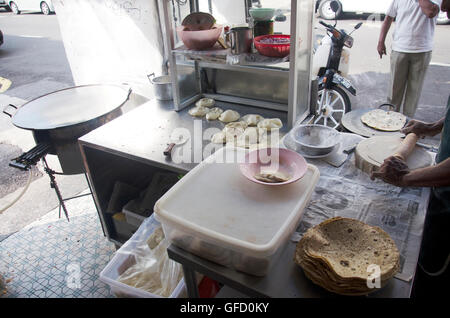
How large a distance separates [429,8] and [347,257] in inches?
127

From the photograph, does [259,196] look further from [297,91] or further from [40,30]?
[40,30]

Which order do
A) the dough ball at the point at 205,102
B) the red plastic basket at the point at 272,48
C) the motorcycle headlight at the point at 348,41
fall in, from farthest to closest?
the motorcycle headlight at the point at 348,41, the dough ball at the point at 205,102, the red plastic basket at the point at 272,48

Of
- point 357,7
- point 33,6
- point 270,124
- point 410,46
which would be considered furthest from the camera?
point 33,6

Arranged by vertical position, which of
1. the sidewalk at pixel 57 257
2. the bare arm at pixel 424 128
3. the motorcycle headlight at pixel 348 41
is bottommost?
the sidewalk at pixel 57 257

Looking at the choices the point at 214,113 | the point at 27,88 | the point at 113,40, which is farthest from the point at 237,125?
the point at 27,88

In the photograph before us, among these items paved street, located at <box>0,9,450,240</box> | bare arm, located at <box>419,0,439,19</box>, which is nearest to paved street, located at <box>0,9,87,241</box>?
paved street, located at <box>0,9,450,240</box>

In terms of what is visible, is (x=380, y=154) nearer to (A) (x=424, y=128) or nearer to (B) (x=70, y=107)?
(A) (x=424, y=128)

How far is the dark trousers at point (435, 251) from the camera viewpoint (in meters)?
1.55

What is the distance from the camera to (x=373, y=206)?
1.47 meters

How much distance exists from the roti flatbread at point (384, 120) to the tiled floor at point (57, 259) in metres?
2.22

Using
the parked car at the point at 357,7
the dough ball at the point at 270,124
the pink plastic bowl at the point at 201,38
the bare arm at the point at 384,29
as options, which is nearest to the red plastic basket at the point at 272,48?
the pink plastic bowl at the point at 201,38

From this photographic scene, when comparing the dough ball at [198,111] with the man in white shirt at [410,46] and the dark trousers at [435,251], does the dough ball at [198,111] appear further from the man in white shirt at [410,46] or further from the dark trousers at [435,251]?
the man in white shirt at [410,46]

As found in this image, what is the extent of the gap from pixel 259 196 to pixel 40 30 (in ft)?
40.6
